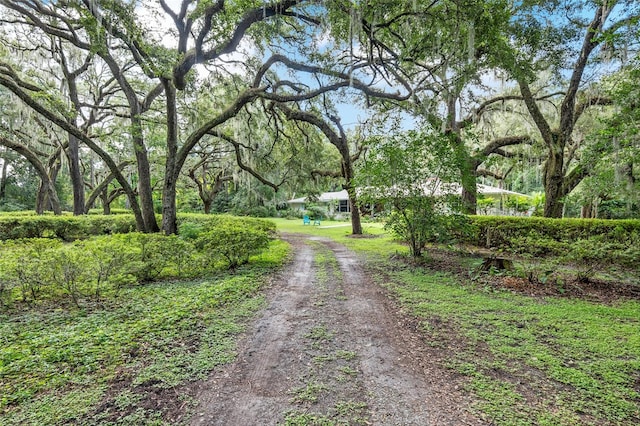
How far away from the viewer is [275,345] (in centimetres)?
310

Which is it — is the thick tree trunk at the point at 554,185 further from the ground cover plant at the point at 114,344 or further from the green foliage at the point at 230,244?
the ground cover plant at the point at 114,344

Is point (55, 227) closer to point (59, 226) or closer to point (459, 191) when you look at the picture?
point (59, 226)

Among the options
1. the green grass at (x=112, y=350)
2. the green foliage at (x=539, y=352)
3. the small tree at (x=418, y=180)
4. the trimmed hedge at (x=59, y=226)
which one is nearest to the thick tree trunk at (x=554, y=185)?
the small tree at (x=418, y=180)

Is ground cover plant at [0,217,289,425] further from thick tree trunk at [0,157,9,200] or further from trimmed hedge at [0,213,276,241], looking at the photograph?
thick tree trunk at [0,157,9,200]

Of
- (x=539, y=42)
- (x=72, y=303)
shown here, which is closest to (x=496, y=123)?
(x=539, y=42)

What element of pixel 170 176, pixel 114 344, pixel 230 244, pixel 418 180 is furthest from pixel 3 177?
pixel 418 180

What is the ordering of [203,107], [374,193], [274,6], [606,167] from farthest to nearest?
[203,107], [606,167], [374,193], [274,6]

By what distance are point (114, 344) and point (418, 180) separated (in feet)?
20.3

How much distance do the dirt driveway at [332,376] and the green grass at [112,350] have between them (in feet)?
1.12

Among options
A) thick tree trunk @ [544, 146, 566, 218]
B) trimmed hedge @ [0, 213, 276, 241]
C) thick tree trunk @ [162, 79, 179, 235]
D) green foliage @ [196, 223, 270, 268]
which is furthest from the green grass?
thick tree trunk @ [544, 146, 566, 218]

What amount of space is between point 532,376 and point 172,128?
9.75 meters

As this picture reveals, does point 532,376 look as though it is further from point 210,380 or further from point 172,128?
point 172,128

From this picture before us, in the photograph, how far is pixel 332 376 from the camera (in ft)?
8.25

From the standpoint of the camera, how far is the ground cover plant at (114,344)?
83.4 inches
